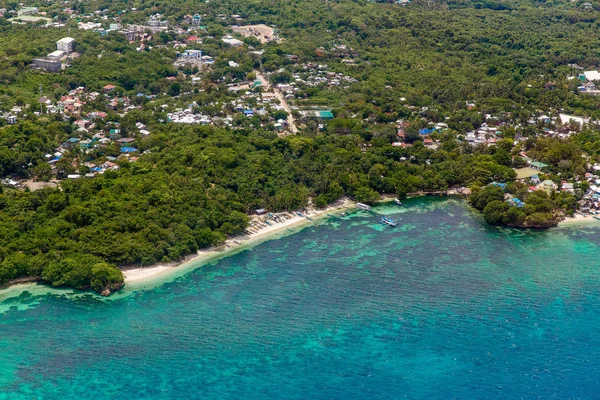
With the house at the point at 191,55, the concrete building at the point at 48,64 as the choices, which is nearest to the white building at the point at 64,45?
the concrete building at the point at 48,64

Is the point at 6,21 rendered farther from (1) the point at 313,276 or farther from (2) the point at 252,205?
(1) the point at 313,276

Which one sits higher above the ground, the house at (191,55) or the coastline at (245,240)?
the house at (191,55)

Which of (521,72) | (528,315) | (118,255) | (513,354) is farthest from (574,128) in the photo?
(118,255)

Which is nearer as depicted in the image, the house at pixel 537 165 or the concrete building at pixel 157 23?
the house at pixel 537 165

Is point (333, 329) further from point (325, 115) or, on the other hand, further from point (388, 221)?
point (325, 115)

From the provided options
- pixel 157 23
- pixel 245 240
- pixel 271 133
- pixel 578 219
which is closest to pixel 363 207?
pixel 245 240

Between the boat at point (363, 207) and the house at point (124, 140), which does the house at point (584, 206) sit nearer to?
the boat at point (363, 207)
